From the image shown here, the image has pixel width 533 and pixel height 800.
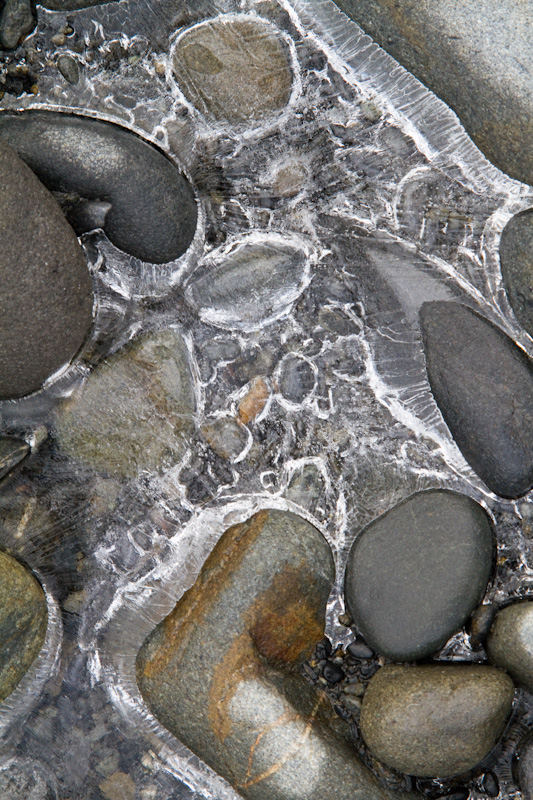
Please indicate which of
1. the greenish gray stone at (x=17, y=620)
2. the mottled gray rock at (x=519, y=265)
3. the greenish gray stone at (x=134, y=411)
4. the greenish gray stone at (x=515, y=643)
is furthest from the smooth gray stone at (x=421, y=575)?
the greenish gray stone at (x=17, y=620)

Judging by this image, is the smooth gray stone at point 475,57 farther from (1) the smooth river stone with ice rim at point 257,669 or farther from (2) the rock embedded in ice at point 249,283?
(1) the smooth river stone with ice rim at point 257,669

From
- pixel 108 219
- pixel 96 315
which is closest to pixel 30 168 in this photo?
pixel 108 219

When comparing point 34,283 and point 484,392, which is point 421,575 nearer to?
point 484,392

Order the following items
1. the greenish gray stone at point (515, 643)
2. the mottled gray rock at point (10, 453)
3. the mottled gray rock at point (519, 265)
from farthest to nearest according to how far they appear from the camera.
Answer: the mottled gray rock at point (10, 453), the mottled gray rock at point (519, 265), the greenish gray stone at point (515, 643)

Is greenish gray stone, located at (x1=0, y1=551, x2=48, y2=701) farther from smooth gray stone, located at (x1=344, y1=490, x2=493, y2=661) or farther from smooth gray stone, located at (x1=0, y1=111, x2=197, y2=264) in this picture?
smooth gray stone, located at (x1=0, y1=111, x2=197, y2=264)

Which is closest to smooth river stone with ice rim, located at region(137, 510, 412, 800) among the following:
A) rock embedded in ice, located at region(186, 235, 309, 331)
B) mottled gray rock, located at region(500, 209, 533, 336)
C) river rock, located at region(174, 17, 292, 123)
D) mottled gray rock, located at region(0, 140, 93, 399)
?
rock embedded in ice, located at region(186, 235, 309, 331)

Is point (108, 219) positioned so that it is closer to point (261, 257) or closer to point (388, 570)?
point (261, 257)
